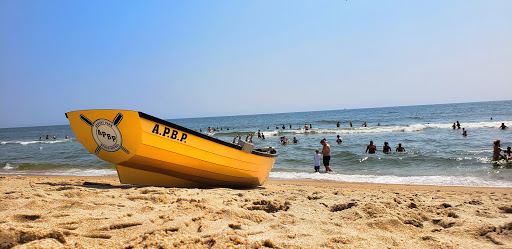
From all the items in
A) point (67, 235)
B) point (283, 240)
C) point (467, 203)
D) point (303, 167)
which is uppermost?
point (67, 235)

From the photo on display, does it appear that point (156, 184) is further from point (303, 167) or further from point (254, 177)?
point (303, 167)

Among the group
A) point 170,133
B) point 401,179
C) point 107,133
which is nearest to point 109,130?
point 107,133

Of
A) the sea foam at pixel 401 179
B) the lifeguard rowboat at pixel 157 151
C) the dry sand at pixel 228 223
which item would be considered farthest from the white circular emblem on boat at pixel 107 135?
the sea foam at pixel 401 179

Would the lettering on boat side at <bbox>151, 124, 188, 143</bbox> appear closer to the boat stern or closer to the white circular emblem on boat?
the boat stern

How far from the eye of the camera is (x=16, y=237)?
259 centimetres

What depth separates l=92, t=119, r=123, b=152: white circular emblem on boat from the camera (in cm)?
555

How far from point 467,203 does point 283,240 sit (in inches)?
173

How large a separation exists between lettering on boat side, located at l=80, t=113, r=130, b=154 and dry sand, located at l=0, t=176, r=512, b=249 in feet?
3.14

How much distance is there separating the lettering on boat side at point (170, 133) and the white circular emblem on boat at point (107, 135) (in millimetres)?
655

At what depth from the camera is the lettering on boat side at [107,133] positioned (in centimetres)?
552

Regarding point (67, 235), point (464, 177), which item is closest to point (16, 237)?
point (67, 235)

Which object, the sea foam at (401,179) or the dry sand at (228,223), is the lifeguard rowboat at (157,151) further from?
the sea foam at (401,179)

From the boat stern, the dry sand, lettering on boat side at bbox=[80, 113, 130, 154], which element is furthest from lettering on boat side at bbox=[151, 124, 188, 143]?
the dry sand

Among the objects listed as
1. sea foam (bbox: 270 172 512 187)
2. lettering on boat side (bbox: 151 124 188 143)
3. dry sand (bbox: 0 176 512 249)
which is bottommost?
sea foam (bbox: 270 172 512 187)
